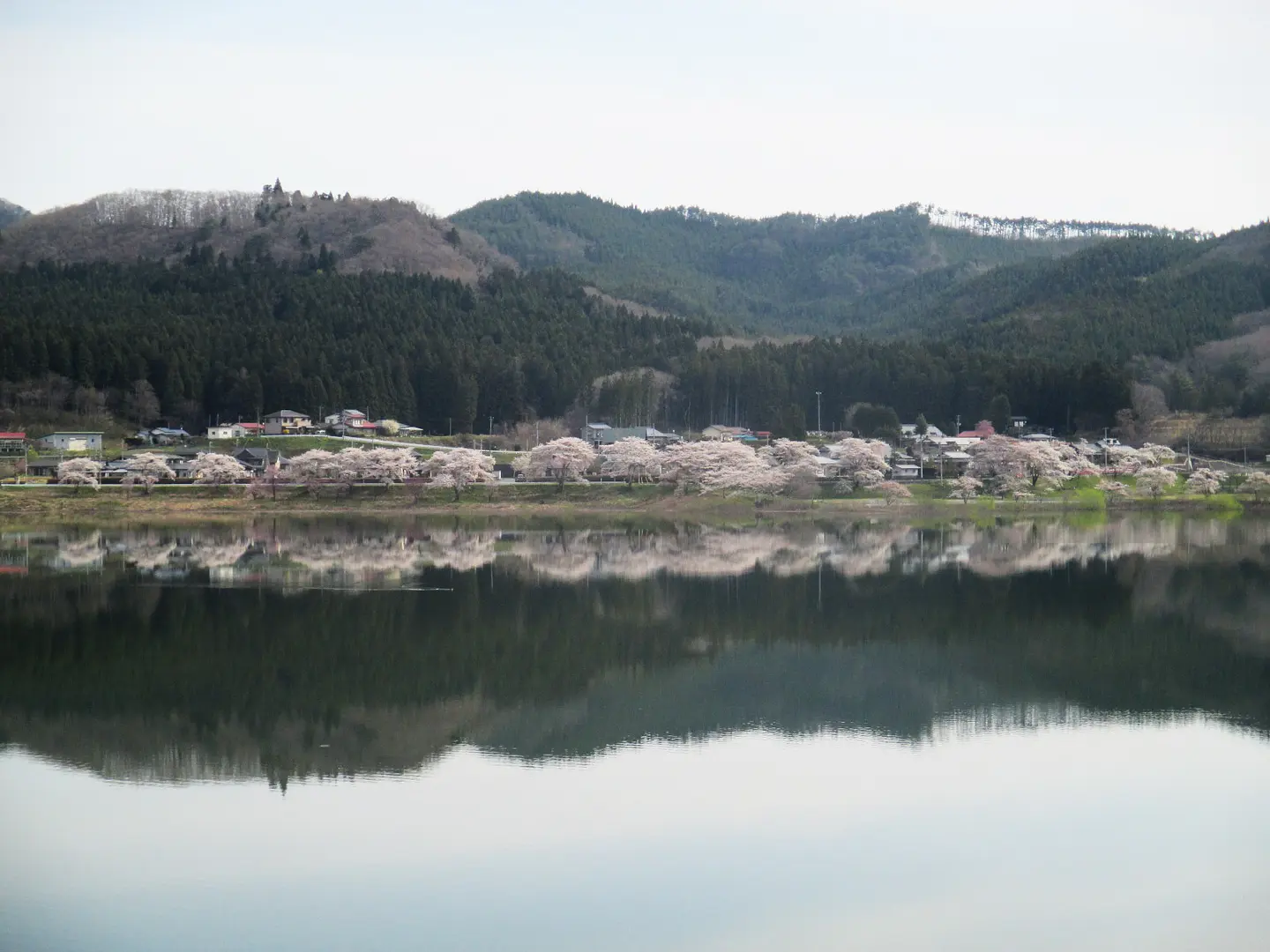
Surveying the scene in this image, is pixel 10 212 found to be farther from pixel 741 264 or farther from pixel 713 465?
pixel 713 465

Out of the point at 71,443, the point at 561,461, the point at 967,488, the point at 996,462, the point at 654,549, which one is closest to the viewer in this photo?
the point at 654,549

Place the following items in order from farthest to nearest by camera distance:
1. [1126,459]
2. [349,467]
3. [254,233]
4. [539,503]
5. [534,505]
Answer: [254,233] → [1126,459] → [349,467] → [539,503] → [534,505]

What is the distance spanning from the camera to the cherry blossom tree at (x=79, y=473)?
48.1 metres

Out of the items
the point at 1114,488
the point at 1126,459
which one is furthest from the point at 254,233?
the point at 1114,488

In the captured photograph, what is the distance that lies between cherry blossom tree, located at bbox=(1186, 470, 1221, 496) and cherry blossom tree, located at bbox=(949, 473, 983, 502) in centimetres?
881

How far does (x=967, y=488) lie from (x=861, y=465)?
4407mm

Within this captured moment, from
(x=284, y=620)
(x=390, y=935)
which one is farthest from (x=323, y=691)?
(x=390, y=935)

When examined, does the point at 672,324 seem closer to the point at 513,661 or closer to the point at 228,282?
the point at 228,282

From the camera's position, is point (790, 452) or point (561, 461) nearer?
point (561, 461)

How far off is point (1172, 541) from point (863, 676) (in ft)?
67.1

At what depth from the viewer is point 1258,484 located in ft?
164

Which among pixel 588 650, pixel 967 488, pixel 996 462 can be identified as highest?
pixel 996 462

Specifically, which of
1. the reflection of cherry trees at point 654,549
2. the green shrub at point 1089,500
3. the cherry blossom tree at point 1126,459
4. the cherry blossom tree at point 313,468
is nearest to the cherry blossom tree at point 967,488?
the green shrub at point 1089,500

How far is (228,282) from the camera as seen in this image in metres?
85.1
